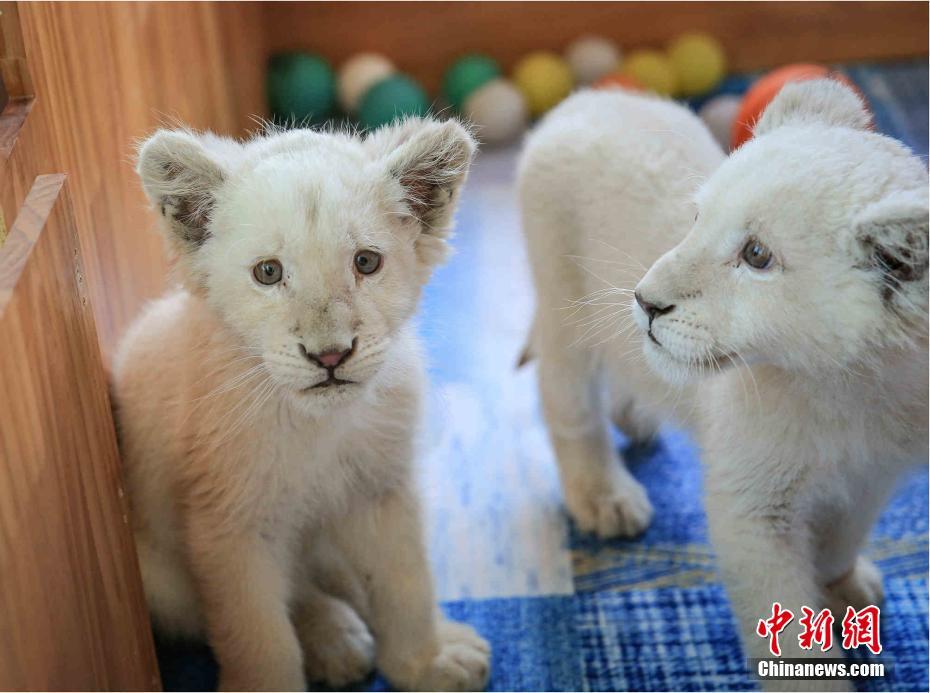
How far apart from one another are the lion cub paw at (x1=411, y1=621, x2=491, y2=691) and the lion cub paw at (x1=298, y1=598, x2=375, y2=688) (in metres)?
0.14

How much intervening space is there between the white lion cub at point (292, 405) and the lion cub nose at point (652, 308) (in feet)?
1.15

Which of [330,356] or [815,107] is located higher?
[815,107]

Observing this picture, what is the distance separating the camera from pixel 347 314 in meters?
1.54

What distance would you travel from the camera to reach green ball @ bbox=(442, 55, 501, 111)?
13.3 ft

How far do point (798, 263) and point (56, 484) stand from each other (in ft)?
3.32

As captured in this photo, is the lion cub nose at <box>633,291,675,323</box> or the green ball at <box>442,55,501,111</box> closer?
the lion cub nose at <box>633,291,675,323</box>

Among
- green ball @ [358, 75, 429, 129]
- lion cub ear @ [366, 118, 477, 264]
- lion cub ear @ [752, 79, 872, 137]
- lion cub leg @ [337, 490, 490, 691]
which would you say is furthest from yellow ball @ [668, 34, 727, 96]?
lion cub leg @ [337, 490, 490, 691]

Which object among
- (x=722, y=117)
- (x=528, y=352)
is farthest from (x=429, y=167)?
(x=722, y=117)

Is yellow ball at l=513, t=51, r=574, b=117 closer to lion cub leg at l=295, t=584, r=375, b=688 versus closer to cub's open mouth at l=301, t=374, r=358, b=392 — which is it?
lion cub leg at l=295, t=584, r=375, b=688

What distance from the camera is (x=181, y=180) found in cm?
162

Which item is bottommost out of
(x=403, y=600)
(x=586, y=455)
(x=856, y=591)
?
(x=856, y=591)

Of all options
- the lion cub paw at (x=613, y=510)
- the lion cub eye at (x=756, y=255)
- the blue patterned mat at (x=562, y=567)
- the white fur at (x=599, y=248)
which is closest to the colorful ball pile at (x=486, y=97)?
the blue patterned mat at (x=562, y=567)

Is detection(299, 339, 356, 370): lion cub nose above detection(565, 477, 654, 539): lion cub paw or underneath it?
above

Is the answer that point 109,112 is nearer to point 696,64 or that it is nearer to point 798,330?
point 798,330
